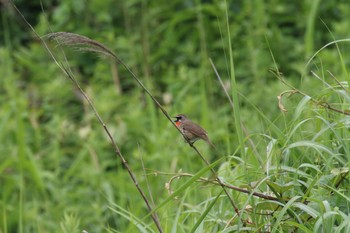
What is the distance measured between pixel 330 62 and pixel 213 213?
355 cm

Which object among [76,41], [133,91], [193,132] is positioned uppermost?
[76,41]

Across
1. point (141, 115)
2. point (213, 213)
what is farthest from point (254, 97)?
point (213, 213)

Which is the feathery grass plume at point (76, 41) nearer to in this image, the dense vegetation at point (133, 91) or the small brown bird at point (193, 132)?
the small brown bird at point (193, 132)

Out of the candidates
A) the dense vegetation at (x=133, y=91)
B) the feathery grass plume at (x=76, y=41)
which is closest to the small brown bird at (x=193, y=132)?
the dense vegetation at (x=133, y=91)

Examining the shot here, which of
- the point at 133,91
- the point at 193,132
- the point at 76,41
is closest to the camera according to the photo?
the point at 76,41

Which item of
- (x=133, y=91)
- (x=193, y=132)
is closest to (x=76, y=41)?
(x=193, y=132)

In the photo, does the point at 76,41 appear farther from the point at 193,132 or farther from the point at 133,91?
the point at 133,91

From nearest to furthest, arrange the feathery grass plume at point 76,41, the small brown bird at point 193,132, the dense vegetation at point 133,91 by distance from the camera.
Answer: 1. the feathery grass plume at point 76,41
2. the small brown bird at point 193,132
3. the dense vegetation at point 133,91

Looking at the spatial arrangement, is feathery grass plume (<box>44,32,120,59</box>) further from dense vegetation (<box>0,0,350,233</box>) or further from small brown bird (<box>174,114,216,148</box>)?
dense vegetation (<box>0,0,350,233</box>)

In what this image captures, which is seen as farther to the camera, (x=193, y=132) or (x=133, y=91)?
(x=133, y=91)

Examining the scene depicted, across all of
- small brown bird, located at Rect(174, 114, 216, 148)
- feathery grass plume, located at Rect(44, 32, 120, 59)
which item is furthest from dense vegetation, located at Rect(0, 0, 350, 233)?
feathery grass plume, located at Rect(44, 32, 120, 59)

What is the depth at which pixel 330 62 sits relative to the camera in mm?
6543

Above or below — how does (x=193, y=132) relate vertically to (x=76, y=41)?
below

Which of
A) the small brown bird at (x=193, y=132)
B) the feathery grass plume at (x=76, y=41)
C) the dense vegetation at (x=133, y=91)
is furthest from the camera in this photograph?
the dense vegetation at (x=133, y=91)
